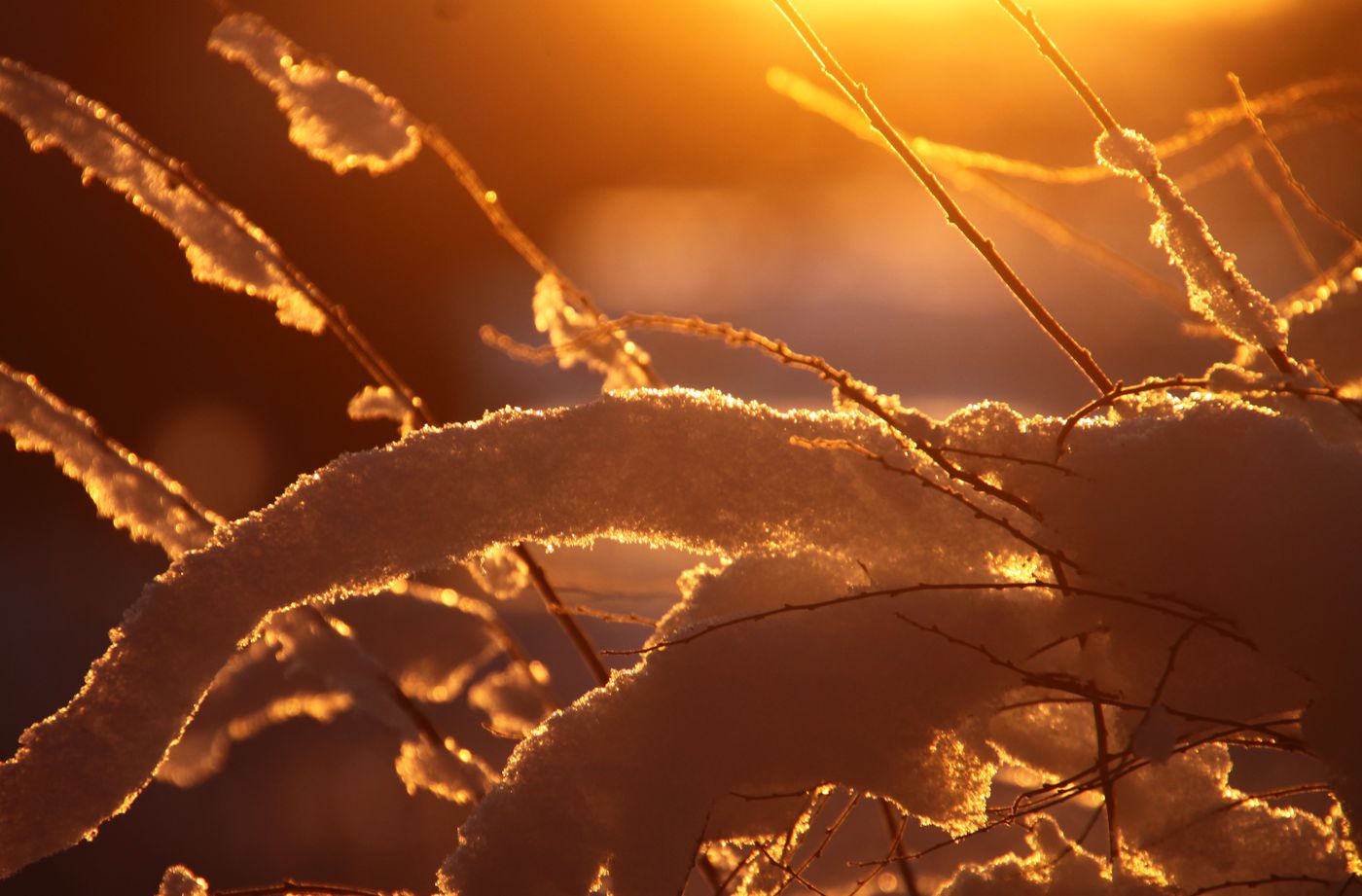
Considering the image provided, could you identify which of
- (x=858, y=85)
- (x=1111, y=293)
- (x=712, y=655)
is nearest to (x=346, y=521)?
(x=712, y=655)

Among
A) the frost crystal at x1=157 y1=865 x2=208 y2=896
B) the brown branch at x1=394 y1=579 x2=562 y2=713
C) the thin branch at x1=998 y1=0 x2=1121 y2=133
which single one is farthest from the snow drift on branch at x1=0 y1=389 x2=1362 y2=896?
the brown branch at x1=394 y1=579 x2=562 y2=713

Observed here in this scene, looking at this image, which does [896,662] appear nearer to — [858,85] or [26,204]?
[858,85]

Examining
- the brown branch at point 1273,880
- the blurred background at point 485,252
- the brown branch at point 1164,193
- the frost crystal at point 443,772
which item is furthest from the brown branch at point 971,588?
the blurred background at point 485,252

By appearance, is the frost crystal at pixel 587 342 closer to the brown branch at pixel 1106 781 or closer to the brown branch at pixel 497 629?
the brown branch at pixel 497 629

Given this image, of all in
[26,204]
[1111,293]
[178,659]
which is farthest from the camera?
[1111,293]

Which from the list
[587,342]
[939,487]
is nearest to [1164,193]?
[939,487]

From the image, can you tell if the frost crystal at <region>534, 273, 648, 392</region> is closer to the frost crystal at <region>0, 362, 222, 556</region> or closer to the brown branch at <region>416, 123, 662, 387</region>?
the brown branch at <region>416, 123, 662, 387</region>
